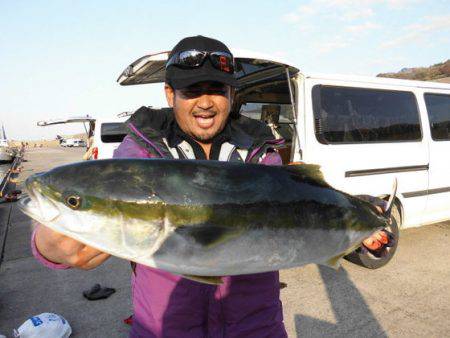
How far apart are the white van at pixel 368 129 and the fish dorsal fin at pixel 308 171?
2.91 meters

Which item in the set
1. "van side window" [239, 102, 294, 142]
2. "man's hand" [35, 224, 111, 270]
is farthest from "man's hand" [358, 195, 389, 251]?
"van side window" [239, 102, 294, 142]

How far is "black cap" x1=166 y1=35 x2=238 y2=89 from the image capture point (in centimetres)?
196

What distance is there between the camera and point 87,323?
3930mm

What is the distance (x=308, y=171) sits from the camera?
72.7 inches

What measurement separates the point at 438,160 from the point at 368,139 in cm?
159

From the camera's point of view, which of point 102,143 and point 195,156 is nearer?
point 195,156

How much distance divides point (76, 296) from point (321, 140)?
12.4 feet

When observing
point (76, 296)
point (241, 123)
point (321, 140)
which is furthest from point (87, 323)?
point (321, 140)

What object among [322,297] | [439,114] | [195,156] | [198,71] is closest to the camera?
[198,71]

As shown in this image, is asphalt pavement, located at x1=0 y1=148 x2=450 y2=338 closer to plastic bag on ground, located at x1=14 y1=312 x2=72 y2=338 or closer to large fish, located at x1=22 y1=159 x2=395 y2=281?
plastic bag on ground, located at x1=14 y1=312 x2=72 y2=338

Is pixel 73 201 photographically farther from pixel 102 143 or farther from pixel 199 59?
pixel 102 143

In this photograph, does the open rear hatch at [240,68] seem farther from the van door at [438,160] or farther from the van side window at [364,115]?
the van door at [438,160]

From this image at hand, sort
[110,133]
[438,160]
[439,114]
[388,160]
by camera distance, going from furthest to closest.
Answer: [110,133] → [439,114] → [438,160] → [388,160]

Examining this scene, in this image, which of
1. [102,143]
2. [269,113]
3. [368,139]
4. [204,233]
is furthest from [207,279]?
[102,143]
